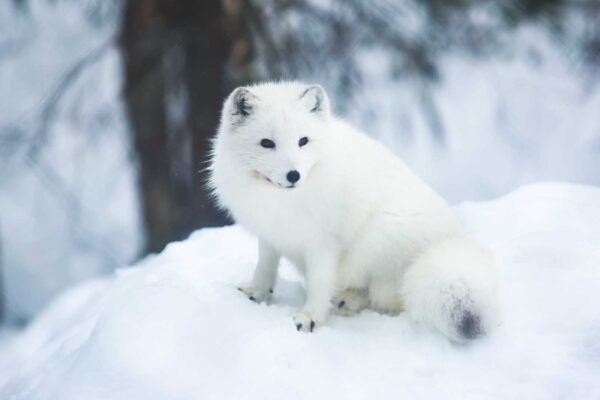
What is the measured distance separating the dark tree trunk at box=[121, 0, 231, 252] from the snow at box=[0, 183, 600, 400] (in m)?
2.23

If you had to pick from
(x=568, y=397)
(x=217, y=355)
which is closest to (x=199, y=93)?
(x=217, y=355)

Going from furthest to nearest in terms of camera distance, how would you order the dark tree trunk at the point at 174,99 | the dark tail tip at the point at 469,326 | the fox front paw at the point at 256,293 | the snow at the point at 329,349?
the dark tree trunk at the point at 174,99 → the fox front paw at the point at 256,293 → the dark tail tip at the point at 469,326 → the snow at the point at 329,349

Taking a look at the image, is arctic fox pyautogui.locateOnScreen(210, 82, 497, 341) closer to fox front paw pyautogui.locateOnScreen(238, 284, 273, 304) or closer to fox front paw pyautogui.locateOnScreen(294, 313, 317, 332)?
fox front paw pyautogui.locateOnScreen(294, 313, 317, 332)

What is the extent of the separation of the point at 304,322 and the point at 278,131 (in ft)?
2.35

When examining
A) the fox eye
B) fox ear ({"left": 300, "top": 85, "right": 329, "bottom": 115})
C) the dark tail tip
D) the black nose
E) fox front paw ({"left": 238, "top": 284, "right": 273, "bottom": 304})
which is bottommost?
fox front paw ({"left": 238, "top": 284, "right": 273, "bottom": 304})

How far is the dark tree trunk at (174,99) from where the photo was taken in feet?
16.0

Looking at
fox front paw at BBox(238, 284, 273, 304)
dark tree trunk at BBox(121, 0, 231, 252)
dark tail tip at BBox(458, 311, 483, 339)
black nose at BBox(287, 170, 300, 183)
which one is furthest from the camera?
dark tree trunk at BBox(121, 0, 231, 252)

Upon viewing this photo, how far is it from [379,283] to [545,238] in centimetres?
78

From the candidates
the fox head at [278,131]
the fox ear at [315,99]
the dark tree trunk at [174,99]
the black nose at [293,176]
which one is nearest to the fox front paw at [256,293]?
the fox head at [278,131]

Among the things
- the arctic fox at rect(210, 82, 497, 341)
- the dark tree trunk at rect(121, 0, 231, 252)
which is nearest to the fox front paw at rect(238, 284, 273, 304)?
the arctic fox at rect(210, 82, 497, 341)

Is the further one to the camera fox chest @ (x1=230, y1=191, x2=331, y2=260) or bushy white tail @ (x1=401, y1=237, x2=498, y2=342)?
fox chest @ (x1=230, y1=191, x2=331, y2=260)

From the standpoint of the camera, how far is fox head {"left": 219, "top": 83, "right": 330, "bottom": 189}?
Result: 7.89 feet

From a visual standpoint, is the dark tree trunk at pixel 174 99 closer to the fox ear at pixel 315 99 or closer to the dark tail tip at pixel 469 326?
the fox ear at pixel 315 99

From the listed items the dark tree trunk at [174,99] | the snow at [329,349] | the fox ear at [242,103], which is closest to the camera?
the snow at [329,349]
